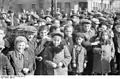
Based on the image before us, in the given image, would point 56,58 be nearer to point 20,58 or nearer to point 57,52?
point 57,52

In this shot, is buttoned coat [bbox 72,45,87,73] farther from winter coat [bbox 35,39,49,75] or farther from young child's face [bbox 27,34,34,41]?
young child's face [bbox 27,34,34,41]

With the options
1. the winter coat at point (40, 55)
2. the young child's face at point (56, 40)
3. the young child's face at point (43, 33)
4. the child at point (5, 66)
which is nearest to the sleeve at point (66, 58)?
the young child's face at point (56, 40)

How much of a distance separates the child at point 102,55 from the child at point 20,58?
1.69 m

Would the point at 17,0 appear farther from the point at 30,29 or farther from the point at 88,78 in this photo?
the point at 88,78

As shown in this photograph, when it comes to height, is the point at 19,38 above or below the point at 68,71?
above

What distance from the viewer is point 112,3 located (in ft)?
144

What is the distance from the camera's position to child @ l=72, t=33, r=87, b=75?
5965 millimetres

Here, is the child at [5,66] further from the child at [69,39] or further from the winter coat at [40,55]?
the child at [69,39]

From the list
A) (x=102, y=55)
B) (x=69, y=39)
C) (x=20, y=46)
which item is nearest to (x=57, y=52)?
(x=20, y=46)

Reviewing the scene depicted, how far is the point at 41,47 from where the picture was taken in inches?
233

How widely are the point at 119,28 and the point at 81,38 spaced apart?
1.67 m

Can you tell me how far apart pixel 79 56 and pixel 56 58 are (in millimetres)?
735

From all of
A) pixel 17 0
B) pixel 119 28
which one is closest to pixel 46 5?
pixel 17 0

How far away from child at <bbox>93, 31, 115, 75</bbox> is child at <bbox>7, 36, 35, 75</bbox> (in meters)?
1.69
